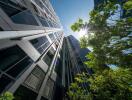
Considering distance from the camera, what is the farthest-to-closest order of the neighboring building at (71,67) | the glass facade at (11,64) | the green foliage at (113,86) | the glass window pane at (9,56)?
the neighboring building at (71,67) → the glass window pane at (9,56) → the glass facade at (11,64) → the green foliage at (113,86)

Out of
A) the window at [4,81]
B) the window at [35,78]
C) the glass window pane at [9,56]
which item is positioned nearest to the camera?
the window at [4,81]

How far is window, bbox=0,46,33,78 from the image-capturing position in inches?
293

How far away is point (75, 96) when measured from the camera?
7.29m

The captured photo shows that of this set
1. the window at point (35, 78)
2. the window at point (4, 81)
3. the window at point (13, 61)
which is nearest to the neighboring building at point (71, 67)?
the window at point (35, 78)

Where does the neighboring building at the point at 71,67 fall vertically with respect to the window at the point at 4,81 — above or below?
below

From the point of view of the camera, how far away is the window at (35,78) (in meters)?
9.23

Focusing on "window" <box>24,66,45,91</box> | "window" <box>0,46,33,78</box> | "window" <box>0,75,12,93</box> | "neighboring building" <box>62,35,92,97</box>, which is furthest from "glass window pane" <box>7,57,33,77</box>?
"neighboring building" <box>62,35,92,97</box>

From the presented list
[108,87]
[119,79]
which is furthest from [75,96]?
[119,79]

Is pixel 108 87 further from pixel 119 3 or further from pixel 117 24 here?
pixel 119 3

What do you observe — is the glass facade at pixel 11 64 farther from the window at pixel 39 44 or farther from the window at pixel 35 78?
the window at pixel 39 44

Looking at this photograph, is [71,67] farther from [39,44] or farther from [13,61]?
[13,61]

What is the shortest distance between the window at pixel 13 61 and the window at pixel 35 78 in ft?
2.28

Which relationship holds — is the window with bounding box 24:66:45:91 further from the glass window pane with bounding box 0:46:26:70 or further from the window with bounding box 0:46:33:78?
the glass window pane with bounding box 0:46:26:70

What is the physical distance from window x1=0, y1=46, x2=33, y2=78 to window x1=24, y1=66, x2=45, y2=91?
2.28 feet
